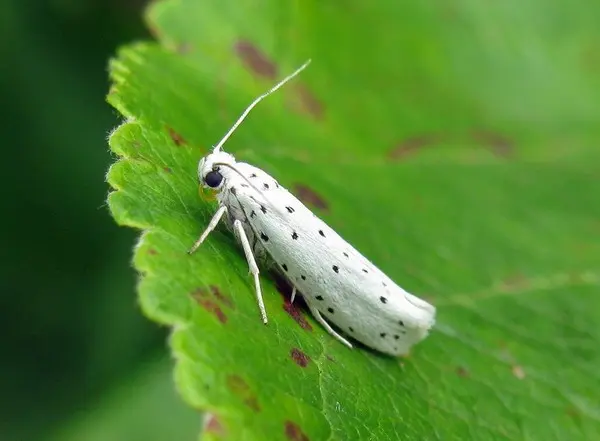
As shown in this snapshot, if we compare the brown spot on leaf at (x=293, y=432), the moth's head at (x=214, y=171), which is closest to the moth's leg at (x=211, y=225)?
the moth's head at (x=214, y=171)

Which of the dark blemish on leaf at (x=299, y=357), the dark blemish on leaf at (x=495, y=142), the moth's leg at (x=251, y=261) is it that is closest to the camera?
the dark blemish on leaf at (x=299, y=357)

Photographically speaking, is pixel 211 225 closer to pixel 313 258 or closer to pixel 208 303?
pixel 313 258

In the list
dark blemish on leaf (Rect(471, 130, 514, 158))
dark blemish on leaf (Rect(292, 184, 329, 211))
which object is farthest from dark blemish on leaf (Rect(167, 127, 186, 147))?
dark blemish on leaf (Rect(471, 130, 514, 158))

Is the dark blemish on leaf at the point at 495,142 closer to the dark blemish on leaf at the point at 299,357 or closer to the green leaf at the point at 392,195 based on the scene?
the green leaf at the point at 392,195

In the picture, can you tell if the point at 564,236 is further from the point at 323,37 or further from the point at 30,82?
the point at 30,82

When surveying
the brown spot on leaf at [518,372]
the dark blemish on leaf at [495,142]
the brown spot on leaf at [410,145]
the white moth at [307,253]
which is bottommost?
the white moth at [307,253]

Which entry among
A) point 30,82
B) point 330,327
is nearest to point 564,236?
point 330,327

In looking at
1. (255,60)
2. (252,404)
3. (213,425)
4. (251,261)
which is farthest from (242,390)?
(255,60)
